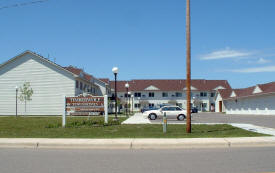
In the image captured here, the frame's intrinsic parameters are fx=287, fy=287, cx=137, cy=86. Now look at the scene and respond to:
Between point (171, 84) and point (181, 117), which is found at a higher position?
point (171, 84)

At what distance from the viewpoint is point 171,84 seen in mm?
75188

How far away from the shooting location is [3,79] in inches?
1598

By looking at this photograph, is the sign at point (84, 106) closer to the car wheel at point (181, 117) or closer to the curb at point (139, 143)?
the curb at point (139, 143)

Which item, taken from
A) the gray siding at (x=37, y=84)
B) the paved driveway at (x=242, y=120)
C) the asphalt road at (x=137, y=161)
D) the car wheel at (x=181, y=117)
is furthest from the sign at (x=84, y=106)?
the gray siding at (x=37, y=84)

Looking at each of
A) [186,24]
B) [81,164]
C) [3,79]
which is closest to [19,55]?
[3,79]

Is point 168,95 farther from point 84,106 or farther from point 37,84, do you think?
point 84,106

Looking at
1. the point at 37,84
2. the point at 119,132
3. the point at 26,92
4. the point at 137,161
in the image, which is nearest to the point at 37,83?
the point at 37,84

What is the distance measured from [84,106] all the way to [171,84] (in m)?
56.6

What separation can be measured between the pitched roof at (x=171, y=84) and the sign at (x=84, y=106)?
53431mm

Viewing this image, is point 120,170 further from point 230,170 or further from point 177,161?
point 230,170

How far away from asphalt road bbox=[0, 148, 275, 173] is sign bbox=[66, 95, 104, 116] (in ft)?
30.4

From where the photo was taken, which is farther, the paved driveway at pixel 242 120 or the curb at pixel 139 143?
the paved driveway at pixel 242 120

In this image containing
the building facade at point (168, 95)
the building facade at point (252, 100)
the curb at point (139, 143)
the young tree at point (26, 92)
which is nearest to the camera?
the curb at point (139, 143)

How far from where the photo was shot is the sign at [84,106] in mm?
20047
